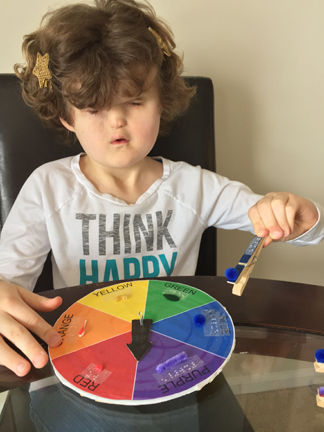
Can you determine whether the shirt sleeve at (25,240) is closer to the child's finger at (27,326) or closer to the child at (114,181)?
the child at (114,181)

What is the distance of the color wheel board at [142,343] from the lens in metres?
0.45

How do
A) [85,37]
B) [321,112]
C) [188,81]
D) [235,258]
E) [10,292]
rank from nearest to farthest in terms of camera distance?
[10,292]
[85,37]
[188,81]
[321,112]
[235,258]

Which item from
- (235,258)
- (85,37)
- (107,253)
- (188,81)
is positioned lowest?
(235,258)

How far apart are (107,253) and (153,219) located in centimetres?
14

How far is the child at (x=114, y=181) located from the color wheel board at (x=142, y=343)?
0.61 ft

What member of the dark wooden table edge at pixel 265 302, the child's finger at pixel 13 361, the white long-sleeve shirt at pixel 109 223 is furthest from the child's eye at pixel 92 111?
the child's finger at pixel 13 361

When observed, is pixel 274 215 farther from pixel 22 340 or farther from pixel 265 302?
pixel 22 340

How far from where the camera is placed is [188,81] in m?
1.03

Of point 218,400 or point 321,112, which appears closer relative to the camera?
point 218,400

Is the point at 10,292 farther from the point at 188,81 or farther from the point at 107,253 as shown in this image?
the point at 188,81

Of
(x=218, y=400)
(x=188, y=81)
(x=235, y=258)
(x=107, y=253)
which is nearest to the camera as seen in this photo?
(x=218, y=400)

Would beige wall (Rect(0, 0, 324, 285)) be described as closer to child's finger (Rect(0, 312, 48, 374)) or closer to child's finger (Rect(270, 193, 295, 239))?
child's finger (Rect(270, 193, 295, 239))

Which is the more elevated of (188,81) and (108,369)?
(188,81)

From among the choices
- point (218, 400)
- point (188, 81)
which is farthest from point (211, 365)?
point (188, 81)
